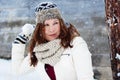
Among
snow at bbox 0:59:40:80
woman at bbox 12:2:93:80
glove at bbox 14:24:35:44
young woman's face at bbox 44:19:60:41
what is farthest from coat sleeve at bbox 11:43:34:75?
snow at bbox 0:59:40:80

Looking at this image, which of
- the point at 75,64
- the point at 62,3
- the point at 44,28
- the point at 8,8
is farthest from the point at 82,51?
the point at 8,8

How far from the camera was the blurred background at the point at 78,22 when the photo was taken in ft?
20.5

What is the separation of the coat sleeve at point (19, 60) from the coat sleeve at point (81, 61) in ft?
1.93

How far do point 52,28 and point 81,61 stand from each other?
37 cm

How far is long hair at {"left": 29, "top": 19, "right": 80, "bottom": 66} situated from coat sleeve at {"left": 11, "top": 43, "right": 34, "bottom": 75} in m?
0.16

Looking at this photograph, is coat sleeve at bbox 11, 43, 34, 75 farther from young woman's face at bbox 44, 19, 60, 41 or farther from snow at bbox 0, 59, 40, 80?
snow at bbox 0, 59, 40, 80

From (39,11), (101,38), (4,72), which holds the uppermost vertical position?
(39,11)

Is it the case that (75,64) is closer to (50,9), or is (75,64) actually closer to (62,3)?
(50,9)

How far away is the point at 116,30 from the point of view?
3682 millimetres

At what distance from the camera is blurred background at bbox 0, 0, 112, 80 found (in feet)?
20.5

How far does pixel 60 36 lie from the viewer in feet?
11.3

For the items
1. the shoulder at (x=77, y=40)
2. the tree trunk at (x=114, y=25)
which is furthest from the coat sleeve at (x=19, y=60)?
the tree trunk at (x=114, y=25)

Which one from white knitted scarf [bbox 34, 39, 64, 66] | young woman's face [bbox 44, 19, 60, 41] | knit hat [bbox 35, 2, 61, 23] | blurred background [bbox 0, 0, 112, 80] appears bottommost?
blurred background [bbox 0, 0, 112, 80]

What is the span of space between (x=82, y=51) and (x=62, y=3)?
3.90 m
